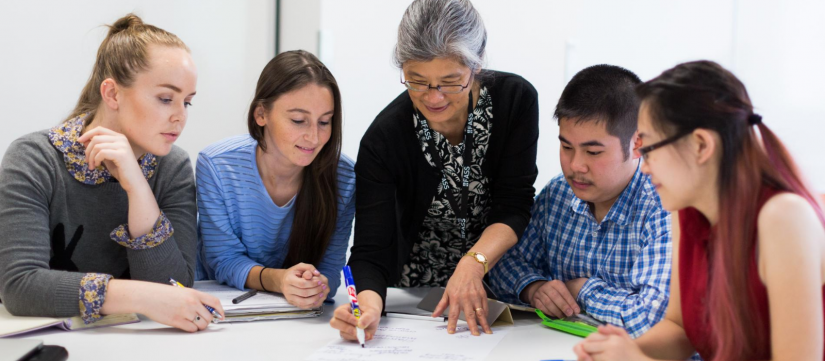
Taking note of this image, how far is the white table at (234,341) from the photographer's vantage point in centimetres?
125

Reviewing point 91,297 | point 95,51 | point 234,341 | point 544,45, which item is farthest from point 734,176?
point 544,45

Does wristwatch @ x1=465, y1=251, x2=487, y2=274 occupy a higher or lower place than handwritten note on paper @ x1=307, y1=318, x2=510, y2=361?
higher

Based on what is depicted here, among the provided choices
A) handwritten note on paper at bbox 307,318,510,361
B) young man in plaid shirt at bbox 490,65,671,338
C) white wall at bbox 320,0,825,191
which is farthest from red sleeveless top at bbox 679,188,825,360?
white wall at bbox 320,0,825,191

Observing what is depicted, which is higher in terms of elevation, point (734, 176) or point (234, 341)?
point (734, 176)

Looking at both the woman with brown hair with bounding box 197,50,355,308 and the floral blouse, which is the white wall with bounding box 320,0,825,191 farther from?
the floral blouse

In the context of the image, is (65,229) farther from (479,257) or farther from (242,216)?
(479,257)

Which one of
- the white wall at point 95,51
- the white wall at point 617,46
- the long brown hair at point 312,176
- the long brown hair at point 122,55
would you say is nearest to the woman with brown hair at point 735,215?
the long brown hair at point 312,176

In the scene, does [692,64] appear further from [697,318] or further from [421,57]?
[421,57]

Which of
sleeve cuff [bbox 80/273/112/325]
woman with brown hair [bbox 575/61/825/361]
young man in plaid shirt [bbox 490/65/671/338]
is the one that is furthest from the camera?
→ young man in plaid shirt [bbox 490/65/671/338]

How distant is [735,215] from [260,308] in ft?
3.25

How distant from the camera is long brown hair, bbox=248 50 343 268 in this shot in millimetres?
1727

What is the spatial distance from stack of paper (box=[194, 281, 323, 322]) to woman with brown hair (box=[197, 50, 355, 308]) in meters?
0.07

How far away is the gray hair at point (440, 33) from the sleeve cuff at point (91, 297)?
31.4 inches

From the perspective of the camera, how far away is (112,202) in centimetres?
158
